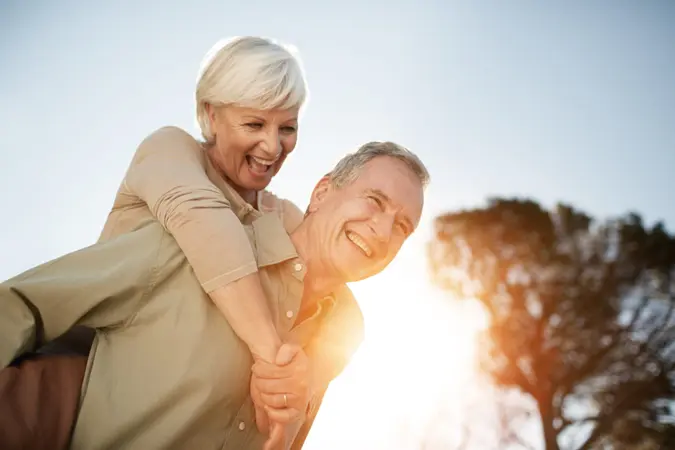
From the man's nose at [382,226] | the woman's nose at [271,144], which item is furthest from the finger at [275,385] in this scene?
the woman's nose at [271,144]

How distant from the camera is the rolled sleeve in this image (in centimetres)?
132

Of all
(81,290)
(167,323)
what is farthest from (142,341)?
(81,290)

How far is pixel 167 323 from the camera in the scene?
1307 mm

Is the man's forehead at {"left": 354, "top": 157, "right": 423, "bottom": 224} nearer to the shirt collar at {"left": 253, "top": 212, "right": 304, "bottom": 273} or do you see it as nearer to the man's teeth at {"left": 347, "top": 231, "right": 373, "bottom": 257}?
the man's teeth at {"left": 347, "top": 231, "right": 373, "bottom": 257}

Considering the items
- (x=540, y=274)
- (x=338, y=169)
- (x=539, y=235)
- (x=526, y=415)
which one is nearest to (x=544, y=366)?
(x=526, y=415)

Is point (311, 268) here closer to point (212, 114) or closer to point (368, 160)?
point (368, 160)

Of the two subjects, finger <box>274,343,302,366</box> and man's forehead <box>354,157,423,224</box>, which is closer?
finger <box>274,343,302,366</box>

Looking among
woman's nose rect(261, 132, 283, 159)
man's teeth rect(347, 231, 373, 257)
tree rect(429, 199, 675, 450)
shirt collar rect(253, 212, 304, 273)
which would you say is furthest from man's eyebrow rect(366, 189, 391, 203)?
tree rect(429, 199, 675, 450)

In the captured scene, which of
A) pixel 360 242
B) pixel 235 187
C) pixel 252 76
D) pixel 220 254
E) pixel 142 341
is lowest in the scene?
pixel 142 341

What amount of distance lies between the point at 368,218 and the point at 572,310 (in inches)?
478

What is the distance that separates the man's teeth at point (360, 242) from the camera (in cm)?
157

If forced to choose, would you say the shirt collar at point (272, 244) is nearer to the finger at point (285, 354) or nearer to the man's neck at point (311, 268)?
the man's neck at point (311, 268)

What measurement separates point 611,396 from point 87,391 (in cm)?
1233

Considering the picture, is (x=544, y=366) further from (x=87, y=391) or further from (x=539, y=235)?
(x=87, y=391)
